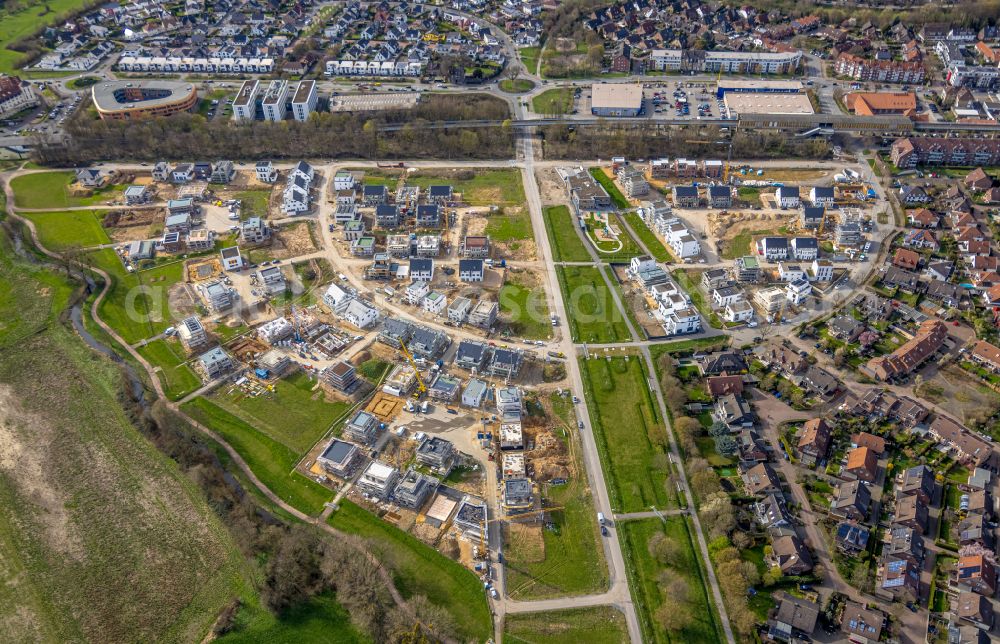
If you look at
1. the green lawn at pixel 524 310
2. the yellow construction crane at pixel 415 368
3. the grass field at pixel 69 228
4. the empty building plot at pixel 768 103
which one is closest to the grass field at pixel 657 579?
the yellow construction crane at pixel 415 368

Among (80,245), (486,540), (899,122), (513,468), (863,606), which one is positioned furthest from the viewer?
(899,122)

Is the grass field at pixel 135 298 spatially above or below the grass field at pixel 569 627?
above

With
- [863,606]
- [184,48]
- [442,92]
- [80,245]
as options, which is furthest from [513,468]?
[184,48]

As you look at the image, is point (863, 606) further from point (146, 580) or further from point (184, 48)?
point (184, 48)

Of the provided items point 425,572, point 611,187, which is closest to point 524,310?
point 611,187

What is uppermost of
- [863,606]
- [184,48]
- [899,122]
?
[184,48]

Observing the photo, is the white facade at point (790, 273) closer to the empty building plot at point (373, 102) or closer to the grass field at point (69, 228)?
the empty building plot at point (373, 102)

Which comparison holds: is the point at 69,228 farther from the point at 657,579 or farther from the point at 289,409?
the point at 657,579
